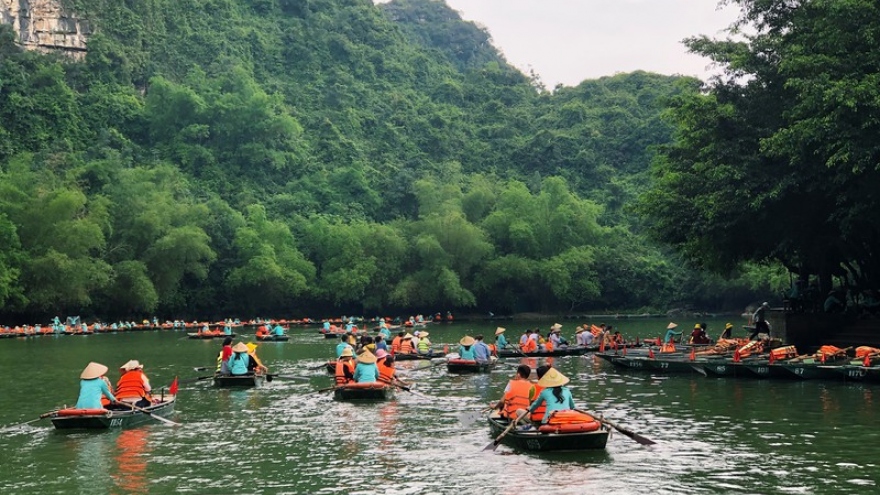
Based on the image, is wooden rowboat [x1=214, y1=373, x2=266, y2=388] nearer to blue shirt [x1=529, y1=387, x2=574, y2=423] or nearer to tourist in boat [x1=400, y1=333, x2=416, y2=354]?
tourist in boat [x1=400, y1=333, x2=416, y2=354]

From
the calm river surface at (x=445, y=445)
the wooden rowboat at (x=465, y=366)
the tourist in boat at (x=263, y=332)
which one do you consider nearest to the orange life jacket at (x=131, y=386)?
the calm river surface at (x=445, y=445)

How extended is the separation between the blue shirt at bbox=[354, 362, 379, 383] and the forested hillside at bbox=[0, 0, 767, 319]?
32.8 meters

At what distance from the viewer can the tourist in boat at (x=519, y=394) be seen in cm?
1641

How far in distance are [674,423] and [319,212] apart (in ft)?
226

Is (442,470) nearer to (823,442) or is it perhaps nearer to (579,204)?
(823,442)

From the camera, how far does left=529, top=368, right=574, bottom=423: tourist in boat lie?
1528cm

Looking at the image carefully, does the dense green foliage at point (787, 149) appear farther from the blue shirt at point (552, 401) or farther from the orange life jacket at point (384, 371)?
the blue shirt at point (552, 401)

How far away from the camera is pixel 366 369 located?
22547 millimetres

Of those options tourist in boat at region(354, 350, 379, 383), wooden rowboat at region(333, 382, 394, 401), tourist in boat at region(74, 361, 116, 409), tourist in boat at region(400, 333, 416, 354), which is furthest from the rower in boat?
tourist in boat at region(400, 333, 416, 354)

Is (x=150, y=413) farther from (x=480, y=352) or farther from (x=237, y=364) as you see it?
(x=480, y=352)

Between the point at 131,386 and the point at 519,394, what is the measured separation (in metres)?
8.43

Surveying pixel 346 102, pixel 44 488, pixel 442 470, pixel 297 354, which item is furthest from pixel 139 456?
pixel 346 102

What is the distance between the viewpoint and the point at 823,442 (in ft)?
54.3

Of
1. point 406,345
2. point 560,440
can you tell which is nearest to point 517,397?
point 560,440
